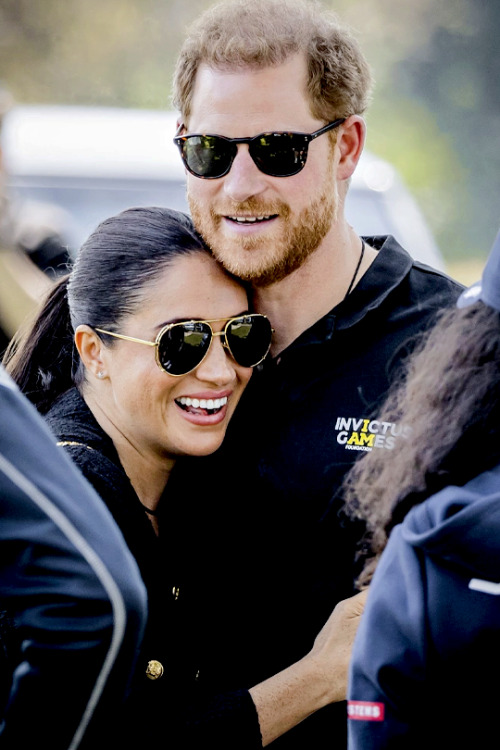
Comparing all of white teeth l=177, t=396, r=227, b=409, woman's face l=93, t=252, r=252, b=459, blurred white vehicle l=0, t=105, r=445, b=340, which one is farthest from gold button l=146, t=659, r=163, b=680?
blurred white vehicle l=0, t=105, r=445, b=340

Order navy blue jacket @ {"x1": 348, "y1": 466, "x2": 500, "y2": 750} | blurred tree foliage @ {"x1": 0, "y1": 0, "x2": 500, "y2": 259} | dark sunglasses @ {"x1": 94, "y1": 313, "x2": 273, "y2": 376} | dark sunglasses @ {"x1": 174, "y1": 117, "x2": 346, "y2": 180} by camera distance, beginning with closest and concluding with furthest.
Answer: navy blue jacket @ {"x1": 348, "y1": 466, "x2": 500, "y2": 750}, dark sunglasses @ {"x1": 94, "y1": 313, "x2": 273, "y2": 376}, dark sunglasses @ {"x1": 174, "y1": 117, "x2": 346, "y2": 180}, blurred tree foliage @ {"x1": 0, "y1": 0, "x2": 500, "y2": 259}

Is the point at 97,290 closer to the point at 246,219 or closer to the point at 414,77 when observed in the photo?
the point at 246,219

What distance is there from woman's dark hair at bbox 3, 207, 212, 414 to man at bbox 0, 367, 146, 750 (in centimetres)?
96

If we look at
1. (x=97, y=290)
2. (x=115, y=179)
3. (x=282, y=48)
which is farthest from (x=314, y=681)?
(x=115, y=179)

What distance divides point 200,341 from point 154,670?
78 cm

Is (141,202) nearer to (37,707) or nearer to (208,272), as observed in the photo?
(208,272)

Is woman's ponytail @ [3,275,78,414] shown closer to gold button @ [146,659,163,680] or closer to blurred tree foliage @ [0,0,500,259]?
gold button @ [146,659,163,680]

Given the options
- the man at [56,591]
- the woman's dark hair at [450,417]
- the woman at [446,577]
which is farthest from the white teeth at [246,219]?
the man at [56,591]

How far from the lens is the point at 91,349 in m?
2.59

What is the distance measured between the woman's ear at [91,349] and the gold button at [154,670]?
Answer: 2.31 feet

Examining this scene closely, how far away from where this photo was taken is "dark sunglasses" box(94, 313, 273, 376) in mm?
2467

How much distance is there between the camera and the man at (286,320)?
8.25 ft

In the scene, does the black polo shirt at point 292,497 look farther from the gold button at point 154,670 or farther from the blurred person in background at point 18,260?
the blurred person in background at point 18,260

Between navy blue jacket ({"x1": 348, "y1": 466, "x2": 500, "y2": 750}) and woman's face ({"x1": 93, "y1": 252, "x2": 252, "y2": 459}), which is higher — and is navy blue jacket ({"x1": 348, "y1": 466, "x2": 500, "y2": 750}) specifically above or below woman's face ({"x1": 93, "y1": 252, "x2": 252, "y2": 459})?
below
